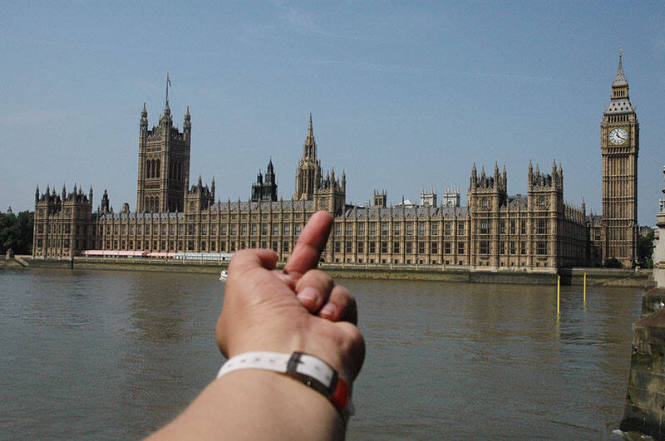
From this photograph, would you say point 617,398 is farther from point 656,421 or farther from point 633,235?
point 633,235

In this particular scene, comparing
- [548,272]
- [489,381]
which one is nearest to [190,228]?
[548,272]

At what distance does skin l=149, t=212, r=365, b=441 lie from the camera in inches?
58.7

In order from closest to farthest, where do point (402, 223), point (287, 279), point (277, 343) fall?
point (277, 343) < point (287, 279) < point (402, 223)

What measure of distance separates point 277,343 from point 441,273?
215 feet

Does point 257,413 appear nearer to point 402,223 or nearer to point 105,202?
point 402,223

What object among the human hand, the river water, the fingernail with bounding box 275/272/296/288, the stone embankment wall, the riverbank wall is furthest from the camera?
the riverbank wall

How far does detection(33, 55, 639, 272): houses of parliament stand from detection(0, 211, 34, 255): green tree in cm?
443

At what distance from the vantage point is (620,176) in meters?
80.1

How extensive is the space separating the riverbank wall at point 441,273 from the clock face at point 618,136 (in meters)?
24.1

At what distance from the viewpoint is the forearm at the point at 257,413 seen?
4.82 feet

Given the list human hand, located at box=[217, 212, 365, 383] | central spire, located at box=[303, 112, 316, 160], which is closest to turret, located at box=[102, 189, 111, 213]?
central spire, located at box=[303, 112, 316, 160]

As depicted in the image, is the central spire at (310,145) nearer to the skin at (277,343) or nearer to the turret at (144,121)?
Result: the turret at (144,121)

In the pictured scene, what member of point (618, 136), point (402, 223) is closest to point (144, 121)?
point (402, 223)

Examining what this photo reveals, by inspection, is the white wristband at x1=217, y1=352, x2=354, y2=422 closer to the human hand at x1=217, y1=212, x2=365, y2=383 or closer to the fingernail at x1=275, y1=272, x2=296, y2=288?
the human hand at x1=217, y1=212, x2=365, y2=383
